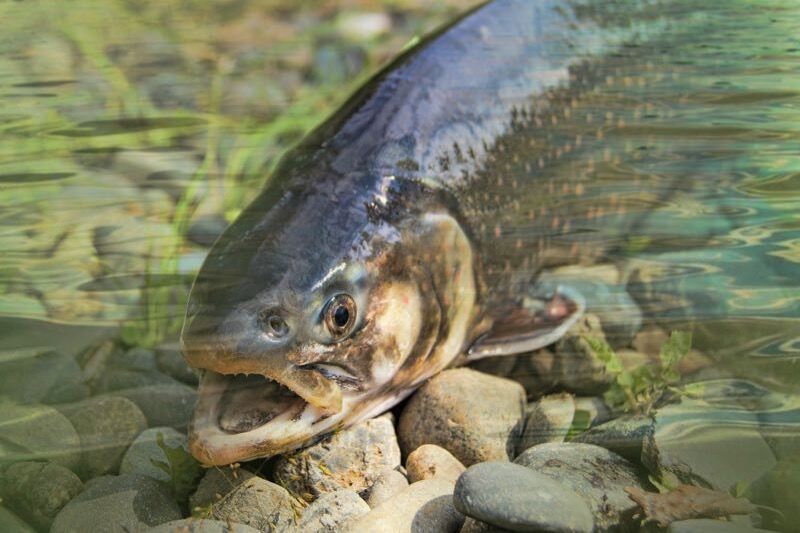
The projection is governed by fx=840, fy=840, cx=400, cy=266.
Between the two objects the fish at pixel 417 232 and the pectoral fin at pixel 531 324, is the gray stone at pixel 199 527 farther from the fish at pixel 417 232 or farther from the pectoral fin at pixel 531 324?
the pectoral fin at pixel 531 324

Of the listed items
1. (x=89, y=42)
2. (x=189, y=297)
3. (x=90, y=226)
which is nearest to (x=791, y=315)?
(x=189, y=297)

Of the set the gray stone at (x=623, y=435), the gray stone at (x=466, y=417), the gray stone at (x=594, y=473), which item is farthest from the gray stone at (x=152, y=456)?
the gray stone at (x=623, y=435)

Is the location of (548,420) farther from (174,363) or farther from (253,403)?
(174,363)

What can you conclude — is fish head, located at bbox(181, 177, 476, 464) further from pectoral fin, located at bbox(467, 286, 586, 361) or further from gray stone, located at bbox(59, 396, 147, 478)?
pectoral fin, located at bbox(467, 286, 586, 361)

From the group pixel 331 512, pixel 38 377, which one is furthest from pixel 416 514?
pixel 38 377

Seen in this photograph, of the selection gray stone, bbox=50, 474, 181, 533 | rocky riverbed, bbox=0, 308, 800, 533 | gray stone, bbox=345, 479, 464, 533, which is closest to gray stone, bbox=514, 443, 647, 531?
rocky riverbed, bbox=0, 308, 800, 533
